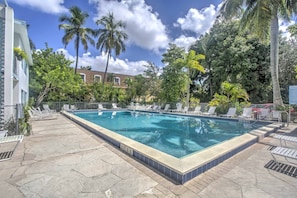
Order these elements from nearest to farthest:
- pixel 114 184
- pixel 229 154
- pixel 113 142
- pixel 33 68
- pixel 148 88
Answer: pixel 114 184
pixel 229 154
pixel 113 142
pixel 33 68
pixel 148 88

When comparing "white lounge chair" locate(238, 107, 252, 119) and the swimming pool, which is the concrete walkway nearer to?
the swimming pool

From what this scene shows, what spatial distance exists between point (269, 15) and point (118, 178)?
42.7ft

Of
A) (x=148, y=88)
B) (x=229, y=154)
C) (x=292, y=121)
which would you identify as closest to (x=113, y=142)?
A: (x=229, y=154)

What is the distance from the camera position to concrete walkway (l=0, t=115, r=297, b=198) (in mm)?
2764

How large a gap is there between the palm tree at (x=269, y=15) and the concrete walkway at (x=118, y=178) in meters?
9.04

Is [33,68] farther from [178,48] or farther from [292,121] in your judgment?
[292,121]

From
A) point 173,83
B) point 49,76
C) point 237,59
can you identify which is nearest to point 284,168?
point 173,83

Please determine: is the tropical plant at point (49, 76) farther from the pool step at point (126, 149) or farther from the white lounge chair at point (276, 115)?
the white lounge chair at point (276, 115)

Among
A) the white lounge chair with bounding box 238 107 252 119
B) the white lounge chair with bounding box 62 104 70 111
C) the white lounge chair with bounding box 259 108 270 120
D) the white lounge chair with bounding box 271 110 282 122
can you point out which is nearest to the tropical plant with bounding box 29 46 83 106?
the white lounge chair with bounding box 62 104 70 111

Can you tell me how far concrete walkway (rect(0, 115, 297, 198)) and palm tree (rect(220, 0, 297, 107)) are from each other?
356 inches

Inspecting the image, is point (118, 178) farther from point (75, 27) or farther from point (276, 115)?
point (75, 27)

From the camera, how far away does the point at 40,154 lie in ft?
15.0

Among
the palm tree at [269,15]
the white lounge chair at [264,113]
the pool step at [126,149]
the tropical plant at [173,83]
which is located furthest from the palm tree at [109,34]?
the pool step at [126,149]

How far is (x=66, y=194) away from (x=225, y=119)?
38.0ft
